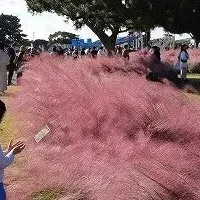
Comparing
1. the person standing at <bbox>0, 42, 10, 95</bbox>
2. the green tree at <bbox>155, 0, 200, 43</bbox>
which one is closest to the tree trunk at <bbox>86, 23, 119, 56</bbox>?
the green tree at <bbox>155, 0, 200, 43</bbox>

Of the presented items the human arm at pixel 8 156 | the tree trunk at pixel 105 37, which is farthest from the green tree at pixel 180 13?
the human arm at pixel 8 156

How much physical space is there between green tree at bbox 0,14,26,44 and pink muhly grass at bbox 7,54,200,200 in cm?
10837

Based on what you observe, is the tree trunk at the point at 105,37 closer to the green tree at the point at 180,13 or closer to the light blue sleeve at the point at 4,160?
the green tree at the point at 180,13

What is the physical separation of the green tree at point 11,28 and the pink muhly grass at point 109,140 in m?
108

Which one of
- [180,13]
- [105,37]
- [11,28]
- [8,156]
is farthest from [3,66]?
[11,28]

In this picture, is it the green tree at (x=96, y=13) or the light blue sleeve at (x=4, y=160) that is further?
the green tree at (x=96, y=13)

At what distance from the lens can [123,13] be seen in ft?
91.8

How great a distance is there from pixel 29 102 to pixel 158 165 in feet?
14.2

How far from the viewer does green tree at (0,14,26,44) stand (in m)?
116

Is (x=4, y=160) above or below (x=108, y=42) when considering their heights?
above

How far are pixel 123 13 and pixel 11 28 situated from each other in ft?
307

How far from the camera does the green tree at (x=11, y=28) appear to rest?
116 metres

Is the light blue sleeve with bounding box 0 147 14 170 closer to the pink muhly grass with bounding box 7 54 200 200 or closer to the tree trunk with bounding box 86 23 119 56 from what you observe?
the pink muhly grass with bounding box 7 54 200 200

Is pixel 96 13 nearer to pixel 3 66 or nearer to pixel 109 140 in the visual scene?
pixel 3 66
